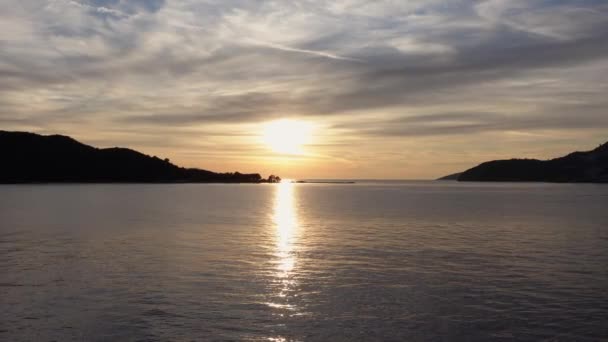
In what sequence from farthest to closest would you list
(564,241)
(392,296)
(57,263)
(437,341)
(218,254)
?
(564,241) → (218,254) → (57,263) → (392,296) → (437,341)

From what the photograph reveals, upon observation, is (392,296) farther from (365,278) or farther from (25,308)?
(25,308)

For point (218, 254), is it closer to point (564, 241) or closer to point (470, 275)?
point (470, 275)

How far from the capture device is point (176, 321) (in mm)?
22844

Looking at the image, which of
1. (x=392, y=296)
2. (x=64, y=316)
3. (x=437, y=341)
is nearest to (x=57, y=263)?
(x=64, y=316)

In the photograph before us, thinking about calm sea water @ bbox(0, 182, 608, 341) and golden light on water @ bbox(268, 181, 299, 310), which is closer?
calm sea water @ bbox(0, 182, 608, 341)

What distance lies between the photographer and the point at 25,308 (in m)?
24.8

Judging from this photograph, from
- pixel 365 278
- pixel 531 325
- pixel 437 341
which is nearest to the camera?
pixel 437 341

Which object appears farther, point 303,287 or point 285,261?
point 285,261

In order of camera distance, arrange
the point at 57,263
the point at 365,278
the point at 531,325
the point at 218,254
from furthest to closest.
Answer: the point at 218,254 → the point at 57,263 → the point at 365,278 → the point at 531,325

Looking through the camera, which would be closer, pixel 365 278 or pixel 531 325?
pixel 531 325

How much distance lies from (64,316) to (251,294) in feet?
32.6

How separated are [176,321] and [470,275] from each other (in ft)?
69.1

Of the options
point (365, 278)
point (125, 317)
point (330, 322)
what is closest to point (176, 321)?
point (125, 317)

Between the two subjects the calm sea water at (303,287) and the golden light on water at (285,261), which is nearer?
the calm sea water at (303,287)
